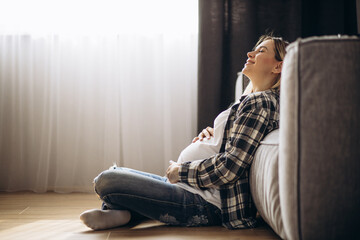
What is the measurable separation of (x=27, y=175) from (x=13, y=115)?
0.39 m

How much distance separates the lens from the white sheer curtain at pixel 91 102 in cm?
223

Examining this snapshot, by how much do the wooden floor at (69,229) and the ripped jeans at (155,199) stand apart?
0.04 metres

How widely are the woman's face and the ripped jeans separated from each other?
0.51 meters

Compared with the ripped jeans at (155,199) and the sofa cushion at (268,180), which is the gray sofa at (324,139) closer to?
the sofa cushion at (268,180)

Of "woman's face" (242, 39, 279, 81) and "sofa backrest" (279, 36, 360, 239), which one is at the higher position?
"woman's face" (242, 39, 279, 81)

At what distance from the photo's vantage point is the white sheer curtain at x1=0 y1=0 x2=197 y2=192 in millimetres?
2234

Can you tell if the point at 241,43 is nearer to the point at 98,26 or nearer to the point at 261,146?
the point at 98,26

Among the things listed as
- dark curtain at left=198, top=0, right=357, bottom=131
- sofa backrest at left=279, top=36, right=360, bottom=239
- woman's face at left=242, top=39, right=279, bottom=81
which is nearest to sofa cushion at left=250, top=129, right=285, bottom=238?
sofa backrest at left=279, top=36, right=360, bottom=239

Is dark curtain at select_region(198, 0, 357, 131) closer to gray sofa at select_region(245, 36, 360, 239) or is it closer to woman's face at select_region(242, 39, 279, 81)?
woman's face at select_region(242, 39, 279, 81)

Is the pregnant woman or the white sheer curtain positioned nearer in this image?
the pregnant woman

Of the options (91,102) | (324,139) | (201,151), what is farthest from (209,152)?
(91,102)

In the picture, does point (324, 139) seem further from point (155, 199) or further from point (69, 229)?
point (69, 229)

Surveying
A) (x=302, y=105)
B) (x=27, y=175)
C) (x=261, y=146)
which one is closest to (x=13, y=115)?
(x=27, y=175)

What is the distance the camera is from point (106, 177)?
4.00 ft
